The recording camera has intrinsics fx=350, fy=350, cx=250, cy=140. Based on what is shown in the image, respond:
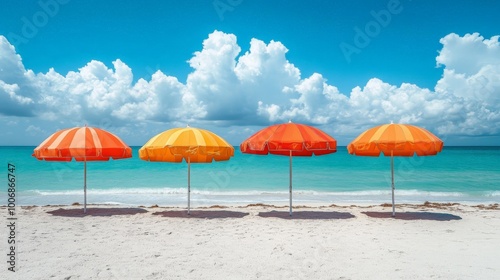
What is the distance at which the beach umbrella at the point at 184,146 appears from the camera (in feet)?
26.7

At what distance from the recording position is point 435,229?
788 cm

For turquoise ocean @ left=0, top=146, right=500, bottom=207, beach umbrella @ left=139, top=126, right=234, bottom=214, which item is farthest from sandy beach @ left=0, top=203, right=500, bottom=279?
turquoise ocean @ left=0, top=146, right=500, bottom=207

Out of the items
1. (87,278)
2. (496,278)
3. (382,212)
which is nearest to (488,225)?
(382,212)

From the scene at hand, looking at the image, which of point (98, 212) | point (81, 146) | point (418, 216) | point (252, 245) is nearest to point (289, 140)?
point (252, 245)

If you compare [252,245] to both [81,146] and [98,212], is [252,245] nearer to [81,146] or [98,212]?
[81,146]

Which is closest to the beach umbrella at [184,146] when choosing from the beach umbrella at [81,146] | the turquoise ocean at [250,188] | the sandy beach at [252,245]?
the beach umbrella at [81,146]

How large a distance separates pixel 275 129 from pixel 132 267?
189 inches

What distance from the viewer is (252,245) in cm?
635

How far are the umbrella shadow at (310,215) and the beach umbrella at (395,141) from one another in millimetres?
1828

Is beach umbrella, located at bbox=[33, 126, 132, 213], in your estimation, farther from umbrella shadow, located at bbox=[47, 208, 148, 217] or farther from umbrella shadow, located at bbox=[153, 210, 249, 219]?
umbrella shadow, located at bbox=[153, 210, 249, 219]

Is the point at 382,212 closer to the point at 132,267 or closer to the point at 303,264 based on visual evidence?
the point at 303,264

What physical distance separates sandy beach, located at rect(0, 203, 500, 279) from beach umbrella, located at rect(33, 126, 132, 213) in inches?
63.8

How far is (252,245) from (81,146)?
4942mm

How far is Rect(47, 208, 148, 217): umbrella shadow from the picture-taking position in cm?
955
